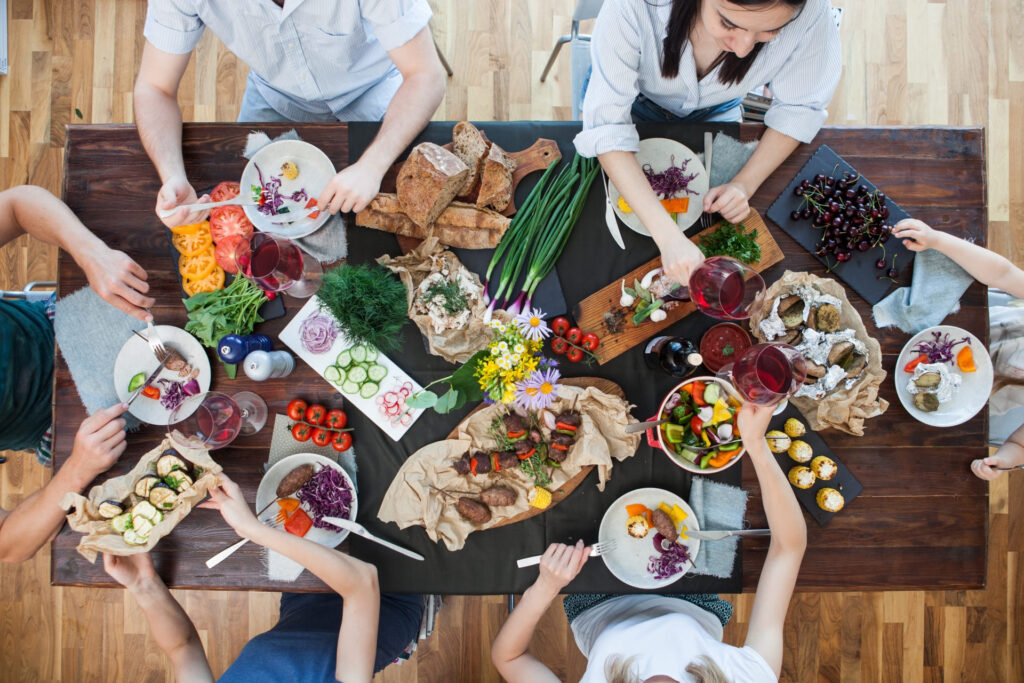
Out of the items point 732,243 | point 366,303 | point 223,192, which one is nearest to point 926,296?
point 732,243

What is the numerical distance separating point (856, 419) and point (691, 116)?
1028mm

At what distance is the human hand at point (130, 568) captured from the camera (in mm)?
1538

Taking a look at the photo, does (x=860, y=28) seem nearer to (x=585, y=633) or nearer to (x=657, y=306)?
(x=657, y=306)

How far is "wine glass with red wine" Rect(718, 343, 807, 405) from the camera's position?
1329 millimetres

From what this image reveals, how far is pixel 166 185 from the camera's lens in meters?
1.54

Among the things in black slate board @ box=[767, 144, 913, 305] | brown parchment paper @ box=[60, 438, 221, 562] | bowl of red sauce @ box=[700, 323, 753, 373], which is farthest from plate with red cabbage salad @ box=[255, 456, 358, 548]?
black slate board @ box=[767, 144, 913, 305]

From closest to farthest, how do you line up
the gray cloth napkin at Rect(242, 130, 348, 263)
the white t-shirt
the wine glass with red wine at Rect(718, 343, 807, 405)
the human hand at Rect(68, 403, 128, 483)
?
the wine glass with red wine at Rect(718, 343, 807, 405) → the white t-shirt → the human hand at Rect(68, 403, 128, 483) → the gray cloth napkin at Rect(242, 130, 348, 263)

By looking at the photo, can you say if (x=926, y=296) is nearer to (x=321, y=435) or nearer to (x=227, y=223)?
(x=321, y=435)

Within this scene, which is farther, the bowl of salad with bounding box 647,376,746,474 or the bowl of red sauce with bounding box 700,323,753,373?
the bowl of red sauce with bounding box 700,323,753,373

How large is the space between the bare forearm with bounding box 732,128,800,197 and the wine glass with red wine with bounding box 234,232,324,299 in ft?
3.97

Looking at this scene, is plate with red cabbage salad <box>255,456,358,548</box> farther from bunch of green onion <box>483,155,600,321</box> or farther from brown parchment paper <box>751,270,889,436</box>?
brown parchment paper <box>751,270,889,436</box>

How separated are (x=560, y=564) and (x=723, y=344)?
741 mm

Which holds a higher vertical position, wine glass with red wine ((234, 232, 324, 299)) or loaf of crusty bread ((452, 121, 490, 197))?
loaf of crusty bread ((452, 121, 490, 197))

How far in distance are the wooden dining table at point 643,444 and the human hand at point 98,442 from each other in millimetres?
59
